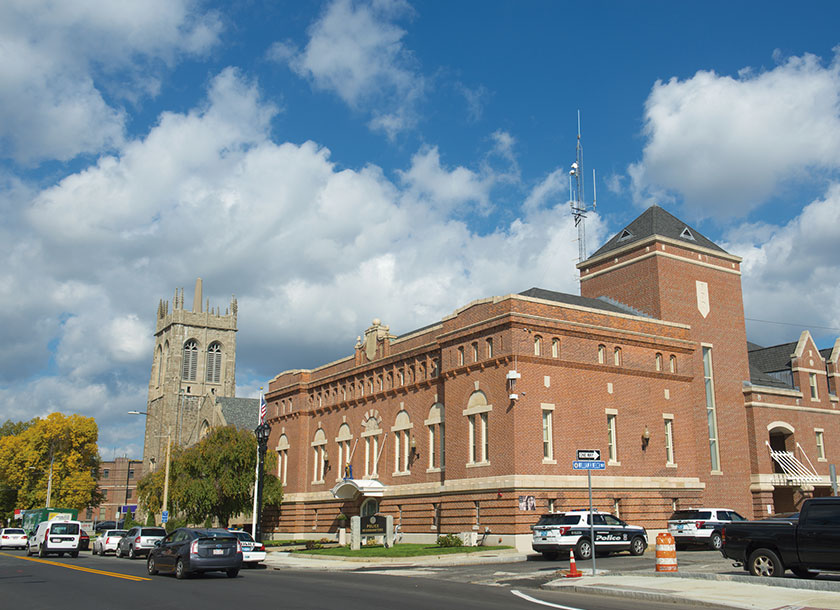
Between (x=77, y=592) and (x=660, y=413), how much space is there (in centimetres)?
3013

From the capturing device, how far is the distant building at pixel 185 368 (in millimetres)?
117375

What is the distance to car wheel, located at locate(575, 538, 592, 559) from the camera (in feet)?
94.2

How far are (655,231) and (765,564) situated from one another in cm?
2865

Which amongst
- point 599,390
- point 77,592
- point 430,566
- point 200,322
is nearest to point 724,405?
point 599,390

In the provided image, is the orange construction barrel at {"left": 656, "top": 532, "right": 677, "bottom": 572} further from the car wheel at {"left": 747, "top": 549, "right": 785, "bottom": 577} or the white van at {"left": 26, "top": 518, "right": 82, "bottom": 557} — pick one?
the white van at {"left": 26, "top": 518, "right": 82, "bottom": 557}

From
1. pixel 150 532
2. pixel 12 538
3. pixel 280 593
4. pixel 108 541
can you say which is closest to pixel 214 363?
pixel 12 538

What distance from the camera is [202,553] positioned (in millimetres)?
22938

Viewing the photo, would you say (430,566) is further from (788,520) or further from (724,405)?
(724,405)

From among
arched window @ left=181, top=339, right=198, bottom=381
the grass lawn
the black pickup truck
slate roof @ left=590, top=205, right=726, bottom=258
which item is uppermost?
arched window @ left=181, top=339, right=198, bottom=381

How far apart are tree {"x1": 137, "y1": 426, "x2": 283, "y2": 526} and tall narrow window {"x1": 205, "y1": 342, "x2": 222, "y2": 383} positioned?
7002 centimetres

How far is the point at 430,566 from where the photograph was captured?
94.6 ft

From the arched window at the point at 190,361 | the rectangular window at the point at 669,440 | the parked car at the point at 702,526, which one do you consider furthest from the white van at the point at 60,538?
the arched window at the point at 190,361

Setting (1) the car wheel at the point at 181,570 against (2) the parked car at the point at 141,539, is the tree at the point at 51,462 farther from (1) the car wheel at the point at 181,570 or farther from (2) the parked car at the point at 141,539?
(1) the car wheel at the point at 181,570

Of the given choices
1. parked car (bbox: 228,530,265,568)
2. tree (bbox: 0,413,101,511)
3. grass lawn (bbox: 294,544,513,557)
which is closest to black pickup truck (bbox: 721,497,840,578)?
grass lawn (bbox: 294,544,513,557)
